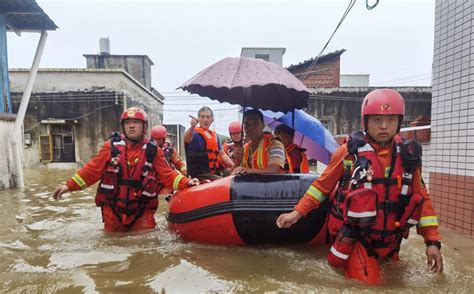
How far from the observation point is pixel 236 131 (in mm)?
6836

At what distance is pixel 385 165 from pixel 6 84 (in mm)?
9737

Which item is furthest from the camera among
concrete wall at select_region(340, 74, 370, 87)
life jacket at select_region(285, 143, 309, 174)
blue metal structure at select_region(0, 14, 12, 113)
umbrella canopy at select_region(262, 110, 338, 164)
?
concrete wall at select_region(340, 74, 370, 87)

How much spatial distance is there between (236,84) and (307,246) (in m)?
1.79

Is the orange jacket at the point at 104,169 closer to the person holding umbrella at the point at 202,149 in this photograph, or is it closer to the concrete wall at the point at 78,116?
the person holding umbrella at the point at 202,149

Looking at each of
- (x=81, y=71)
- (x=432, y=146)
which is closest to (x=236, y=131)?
(x=432, y=146)

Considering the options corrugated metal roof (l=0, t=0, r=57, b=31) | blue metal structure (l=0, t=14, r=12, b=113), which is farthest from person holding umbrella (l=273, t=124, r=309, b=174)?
blue metal structure (l=0, t=14, r=12, b=113)

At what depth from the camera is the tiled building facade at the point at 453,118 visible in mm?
3910

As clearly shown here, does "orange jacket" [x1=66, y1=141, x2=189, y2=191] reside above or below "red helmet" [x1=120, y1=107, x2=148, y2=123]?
below

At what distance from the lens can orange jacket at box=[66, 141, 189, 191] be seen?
3.84m

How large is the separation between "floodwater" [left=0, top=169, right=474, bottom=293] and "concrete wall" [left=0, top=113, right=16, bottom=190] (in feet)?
15.1

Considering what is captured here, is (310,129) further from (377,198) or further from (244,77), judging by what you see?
(377,198)

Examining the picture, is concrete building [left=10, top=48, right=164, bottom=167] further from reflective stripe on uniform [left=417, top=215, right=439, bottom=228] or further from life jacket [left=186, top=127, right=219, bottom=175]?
reflective stripe on uniform [left=417, top=215, right=439, bottom=228]

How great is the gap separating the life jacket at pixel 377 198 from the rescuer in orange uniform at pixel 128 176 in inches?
72.9

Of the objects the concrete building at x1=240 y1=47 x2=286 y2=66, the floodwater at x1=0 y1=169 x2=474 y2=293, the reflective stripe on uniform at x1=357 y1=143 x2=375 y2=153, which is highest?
the concrete building at x1=240 y1=47 x2=286 y2=66
